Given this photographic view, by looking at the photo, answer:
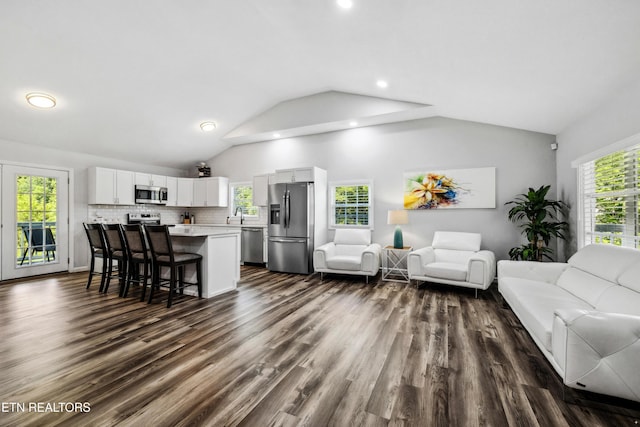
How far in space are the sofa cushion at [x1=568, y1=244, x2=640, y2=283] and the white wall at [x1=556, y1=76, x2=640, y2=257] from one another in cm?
110

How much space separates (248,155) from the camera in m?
6.86

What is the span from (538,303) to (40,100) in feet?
21.4

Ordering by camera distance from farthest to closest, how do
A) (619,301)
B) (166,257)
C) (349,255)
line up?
(349,255) → (166,257) → (619,301)

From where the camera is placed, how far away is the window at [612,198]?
270 cm

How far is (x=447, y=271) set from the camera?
3.94 metres

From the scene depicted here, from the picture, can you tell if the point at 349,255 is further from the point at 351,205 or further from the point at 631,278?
the point at 631,278

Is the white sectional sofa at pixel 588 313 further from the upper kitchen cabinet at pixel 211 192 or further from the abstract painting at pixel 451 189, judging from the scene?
the upper kitchen cabinet at pixel 211 192

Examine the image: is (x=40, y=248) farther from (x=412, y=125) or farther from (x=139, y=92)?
(x=412, y=125)

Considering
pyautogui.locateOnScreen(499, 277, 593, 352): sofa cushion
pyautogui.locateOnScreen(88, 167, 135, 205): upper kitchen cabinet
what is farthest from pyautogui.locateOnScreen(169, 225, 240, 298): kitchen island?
pyautogui.locateOnScreen(499, 277, 593, 352): sofa cushion

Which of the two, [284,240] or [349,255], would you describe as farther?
[284,240]

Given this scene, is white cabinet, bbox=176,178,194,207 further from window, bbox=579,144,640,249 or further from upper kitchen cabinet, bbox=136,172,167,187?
window, bbox=579,144,640,249

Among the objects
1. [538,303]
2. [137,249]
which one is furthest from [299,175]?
[538,303]

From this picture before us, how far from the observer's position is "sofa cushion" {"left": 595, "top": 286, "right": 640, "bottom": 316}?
1.94 metres

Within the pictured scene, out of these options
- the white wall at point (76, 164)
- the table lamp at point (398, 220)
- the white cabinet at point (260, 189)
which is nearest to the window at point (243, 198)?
the white cabinet at point (260, 189)
